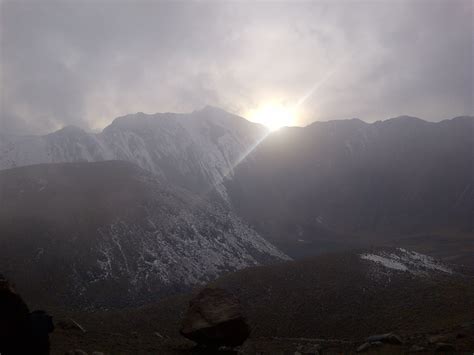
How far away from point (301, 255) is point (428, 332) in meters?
81.5

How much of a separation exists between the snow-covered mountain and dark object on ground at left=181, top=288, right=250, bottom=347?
132m

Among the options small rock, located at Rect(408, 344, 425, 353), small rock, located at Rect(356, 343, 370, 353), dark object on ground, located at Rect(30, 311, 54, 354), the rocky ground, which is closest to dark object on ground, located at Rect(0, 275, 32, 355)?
dark object on ground, located at Rect(30, 311, 54, 354)

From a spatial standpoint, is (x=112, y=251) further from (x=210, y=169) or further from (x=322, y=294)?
(x=210, y=169)

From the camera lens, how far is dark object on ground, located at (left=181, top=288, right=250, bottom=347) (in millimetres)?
20766

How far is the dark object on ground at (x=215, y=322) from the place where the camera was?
20.8 metres

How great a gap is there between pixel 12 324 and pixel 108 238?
50581 millimetres

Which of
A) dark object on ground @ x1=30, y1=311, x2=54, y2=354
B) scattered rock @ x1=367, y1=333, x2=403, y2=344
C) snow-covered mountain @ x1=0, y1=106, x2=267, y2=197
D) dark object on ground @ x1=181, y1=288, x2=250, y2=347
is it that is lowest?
→ scattered rock @ x1=367, y1=333, x2=403, y2=344

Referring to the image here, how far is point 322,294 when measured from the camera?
37.6 meters

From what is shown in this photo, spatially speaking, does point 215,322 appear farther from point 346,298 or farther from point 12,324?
point 346,298

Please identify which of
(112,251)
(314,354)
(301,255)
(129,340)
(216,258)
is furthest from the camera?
(301,255)

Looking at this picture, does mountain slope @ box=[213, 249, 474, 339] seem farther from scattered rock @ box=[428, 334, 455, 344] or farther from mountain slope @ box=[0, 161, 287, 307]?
mountain slope @ box=[0, 161, 287, 307]

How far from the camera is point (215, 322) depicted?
20750mm

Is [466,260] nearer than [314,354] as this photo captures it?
No

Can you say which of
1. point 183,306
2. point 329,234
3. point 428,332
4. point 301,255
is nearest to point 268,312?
point 183,306
